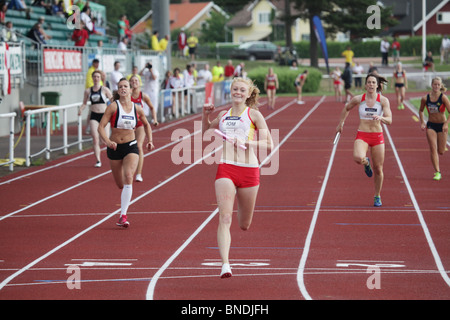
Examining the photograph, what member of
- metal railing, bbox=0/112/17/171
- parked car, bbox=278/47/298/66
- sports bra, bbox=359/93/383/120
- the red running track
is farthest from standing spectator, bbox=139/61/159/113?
parked car, bbox=278/47/298/66

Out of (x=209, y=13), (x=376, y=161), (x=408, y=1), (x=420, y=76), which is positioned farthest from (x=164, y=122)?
(x=209, y=13)

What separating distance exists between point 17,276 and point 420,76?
183ft

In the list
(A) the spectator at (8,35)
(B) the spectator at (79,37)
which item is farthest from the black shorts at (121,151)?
(B) the spectator at (79,37)

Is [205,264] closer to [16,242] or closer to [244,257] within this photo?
[244,257]

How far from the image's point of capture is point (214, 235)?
38.4 feet

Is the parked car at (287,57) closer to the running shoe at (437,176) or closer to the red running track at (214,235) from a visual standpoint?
the red running track at (214,235)

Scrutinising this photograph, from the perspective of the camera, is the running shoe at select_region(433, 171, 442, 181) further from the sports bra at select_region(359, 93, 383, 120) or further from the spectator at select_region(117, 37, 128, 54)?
the spectator at select_region(117, 37, 128, 54)

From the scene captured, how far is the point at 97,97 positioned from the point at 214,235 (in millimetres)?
8029

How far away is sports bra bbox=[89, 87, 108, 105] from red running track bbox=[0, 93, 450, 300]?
1.35 m

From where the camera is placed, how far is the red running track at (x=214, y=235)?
8688mm

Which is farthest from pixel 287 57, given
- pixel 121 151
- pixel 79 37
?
pixel 121 151

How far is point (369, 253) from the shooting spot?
34.1 feet

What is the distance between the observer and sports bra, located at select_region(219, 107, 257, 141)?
360 inches

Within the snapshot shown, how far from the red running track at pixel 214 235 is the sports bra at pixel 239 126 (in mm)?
1347
